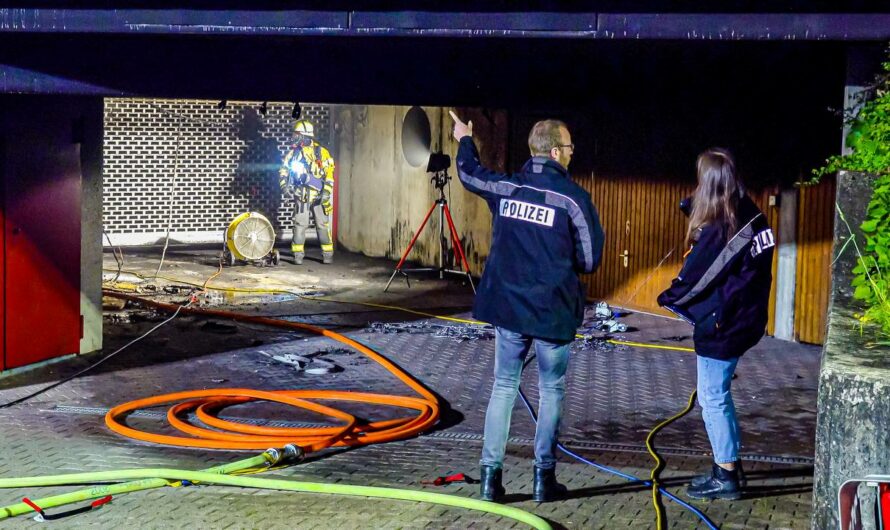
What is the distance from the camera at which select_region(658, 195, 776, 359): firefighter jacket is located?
6020 millimetres

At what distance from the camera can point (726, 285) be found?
6.05 metres

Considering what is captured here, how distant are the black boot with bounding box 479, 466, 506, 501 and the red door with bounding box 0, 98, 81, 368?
15.3 ft

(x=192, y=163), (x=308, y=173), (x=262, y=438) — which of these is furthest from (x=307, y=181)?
(x=262, y=438)

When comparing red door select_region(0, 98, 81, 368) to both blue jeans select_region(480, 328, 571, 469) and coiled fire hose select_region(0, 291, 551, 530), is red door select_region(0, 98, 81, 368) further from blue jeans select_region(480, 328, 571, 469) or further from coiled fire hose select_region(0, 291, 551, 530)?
blue jeans select_region(480, 328, 571, 469)

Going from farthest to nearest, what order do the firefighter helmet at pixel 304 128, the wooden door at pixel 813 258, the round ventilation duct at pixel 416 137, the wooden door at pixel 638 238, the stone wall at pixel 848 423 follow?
1. the round ventilation duct at pixel 416 137
2. the firefighter helmet at pixel 304 128
3. the wooden door at pixel 638 238
4. the wooden door at pixel 813 258
5. the stone wall at pixel 848 423

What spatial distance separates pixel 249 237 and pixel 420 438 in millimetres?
9656

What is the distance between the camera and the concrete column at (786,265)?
11.4 m

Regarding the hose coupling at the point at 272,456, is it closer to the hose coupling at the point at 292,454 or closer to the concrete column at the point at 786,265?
the hose coupling at the point at 292,454

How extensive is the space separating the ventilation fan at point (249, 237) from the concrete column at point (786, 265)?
7.68 m

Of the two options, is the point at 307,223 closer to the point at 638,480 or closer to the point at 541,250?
the point at 638,480

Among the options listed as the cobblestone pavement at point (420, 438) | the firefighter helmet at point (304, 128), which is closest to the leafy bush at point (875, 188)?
the cobblestone pavement at point (420, 438)

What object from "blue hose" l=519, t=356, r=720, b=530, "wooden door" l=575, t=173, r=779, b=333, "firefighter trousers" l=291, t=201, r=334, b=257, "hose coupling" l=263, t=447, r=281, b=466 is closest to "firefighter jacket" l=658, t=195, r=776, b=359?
"blue hose" l=519, t=356, r=720, b=530

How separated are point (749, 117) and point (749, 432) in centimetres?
467

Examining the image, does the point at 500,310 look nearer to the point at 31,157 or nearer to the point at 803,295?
the point at 31,157
